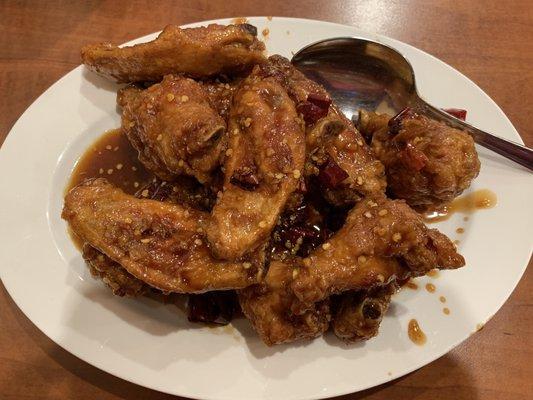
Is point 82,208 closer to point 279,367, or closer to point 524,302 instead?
point 279,367

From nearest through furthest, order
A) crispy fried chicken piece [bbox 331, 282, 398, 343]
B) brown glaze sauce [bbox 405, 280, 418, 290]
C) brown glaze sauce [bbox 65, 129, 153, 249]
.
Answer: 1. crispy fried chicken piece [bbox 331, 282, 398, 343]
2. brown glaze sauce [bbox 405, 280, 418, 290]
3. brown glaze sauce [bbox 65, 129, 153, 249]

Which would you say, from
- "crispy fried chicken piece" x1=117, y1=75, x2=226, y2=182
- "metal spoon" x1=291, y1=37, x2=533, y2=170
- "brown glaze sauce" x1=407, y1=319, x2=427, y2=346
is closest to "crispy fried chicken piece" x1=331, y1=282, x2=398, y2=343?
"brown glaze sauce" x1=407, y1=319, x2=427, y2=346

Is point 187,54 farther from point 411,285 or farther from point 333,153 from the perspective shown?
point 411,285

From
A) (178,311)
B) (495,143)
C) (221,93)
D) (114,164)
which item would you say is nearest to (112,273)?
(178,311)

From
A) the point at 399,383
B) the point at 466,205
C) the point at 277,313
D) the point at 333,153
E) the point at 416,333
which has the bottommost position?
the point at 399,383

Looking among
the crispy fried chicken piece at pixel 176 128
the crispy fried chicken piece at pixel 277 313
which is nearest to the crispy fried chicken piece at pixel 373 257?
the crispy fried chicken piece at pixel 277 313

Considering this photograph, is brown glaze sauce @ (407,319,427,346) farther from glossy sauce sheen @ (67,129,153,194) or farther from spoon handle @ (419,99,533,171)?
glossy sauce sheen @ (67,129,153,194)
